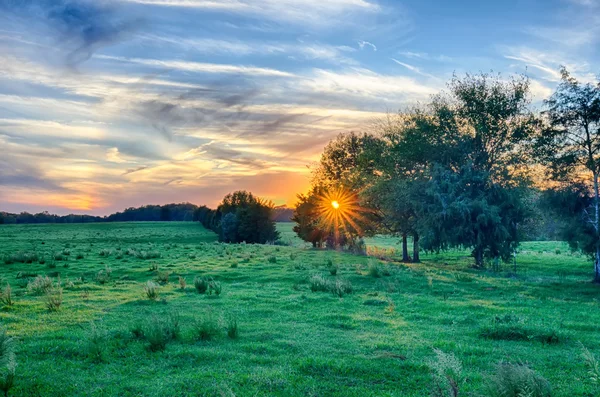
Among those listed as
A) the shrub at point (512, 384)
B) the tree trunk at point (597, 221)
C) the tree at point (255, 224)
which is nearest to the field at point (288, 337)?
the shrub at point (512, 384)

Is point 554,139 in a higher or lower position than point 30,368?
higher

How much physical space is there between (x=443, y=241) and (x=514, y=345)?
77.1ft

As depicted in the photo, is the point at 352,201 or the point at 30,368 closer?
the point at 30,368

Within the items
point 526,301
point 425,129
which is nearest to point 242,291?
point 526,301

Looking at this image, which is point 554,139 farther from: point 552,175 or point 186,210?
point 186,210

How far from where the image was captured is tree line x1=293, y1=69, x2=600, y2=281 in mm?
28094

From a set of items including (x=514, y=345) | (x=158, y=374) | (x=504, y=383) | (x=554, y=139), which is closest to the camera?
(x=504, y=383)

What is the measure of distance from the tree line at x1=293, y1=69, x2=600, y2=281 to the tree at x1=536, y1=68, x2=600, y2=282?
0.06m

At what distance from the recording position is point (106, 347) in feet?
34.9

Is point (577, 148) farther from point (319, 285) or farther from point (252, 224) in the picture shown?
point (252, 224)

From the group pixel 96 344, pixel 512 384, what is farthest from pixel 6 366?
pixel 512 384

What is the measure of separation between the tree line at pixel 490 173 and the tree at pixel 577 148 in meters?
0.06

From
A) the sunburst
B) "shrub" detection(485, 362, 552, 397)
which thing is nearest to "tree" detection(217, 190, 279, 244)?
the sunburst

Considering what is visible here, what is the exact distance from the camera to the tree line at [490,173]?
28094mm
